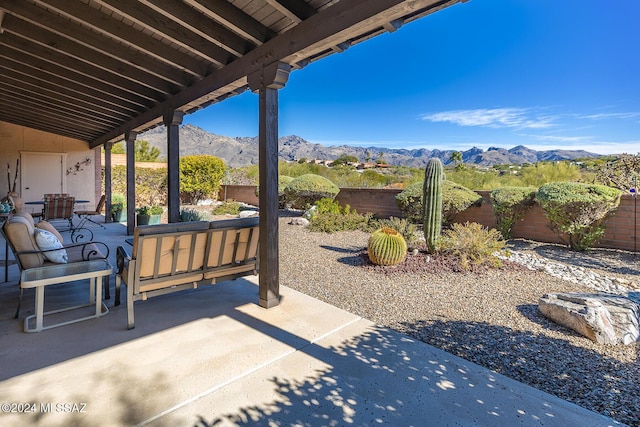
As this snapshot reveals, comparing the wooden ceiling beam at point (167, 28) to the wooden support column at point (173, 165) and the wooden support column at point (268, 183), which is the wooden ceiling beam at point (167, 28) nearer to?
the wooden support column at point (268, 183)

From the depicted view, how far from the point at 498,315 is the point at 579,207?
14.2 feet

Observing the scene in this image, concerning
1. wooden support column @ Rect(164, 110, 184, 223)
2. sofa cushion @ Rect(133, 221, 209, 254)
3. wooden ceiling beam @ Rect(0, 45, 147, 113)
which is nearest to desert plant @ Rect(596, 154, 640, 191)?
sofa cushion @ Rect(133, 221, 209, 254)

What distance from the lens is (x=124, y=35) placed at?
3.66 meters

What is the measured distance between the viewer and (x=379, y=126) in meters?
51.3

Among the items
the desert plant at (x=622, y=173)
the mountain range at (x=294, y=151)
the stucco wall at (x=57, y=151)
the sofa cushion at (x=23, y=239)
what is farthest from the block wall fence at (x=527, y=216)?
the mountain range at (x=294, y=151)

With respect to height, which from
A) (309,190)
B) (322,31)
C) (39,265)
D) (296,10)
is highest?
(296,10)

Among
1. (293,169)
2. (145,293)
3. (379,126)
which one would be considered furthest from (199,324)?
(379,126)

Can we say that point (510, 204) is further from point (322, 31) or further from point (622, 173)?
point (322, 31)

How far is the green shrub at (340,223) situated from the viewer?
8.80m

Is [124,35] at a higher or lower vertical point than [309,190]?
higher

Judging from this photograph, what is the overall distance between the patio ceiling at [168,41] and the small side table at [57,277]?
240 cm

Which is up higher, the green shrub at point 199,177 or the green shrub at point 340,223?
the green shrub at point 199,177

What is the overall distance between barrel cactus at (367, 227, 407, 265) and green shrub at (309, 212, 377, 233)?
334 centimetres

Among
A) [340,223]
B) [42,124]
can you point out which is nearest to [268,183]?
[340,223]
